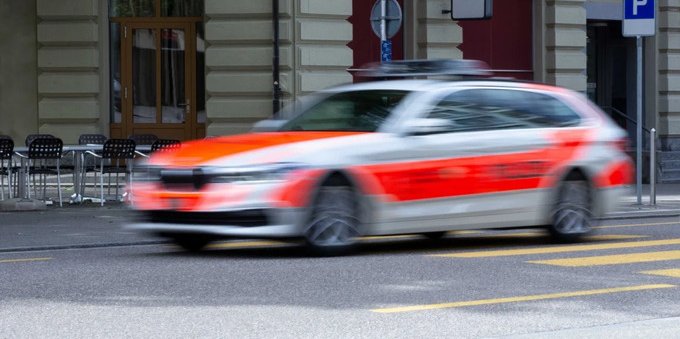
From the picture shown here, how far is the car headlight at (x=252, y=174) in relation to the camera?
12445 millimetres

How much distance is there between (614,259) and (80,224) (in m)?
7.37

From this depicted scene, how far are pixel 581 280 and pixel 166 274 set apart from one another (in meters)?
3.09

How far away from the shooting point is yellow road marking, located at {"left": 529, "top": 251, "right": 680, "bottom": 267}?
1242 cm

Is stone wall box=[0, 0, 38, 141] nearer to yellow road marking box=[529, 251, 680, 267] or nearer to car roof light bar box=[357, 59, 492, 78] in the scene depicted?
car roof light bar box=[357, 59, 492, 78]

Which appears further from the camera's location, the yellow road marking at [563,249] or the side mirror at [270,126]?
the side mirror at [270,126]

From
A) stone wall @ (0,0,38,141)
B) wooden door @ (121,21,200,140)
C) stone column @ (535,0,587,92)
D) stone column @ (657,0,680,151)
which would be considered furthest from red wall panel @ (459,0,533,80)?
stone wall @ (0,0,38,141)

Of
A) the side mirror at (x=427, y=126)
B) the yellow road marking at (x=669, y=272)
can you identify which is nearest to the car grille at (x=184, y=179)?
the side mirror at (x=427, y=126)

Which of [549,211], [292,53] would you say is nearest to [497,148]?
[549,211]

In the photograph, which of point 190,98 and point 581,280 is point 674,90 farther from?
point 581,280

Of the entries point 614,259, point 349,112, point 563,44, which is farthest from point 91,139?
point 614,259

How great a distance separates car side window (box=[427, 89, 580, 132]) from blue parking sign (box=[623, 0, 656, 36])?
647cm

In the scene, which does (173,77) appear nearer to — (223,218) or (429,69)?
(429,69)

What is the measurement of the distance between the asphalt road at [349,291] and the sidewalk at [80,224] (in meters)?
0.64

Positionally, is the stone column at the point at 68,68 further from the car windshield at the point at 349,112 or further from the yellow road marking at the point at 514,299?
the yellow road marking at the point at 514,299
